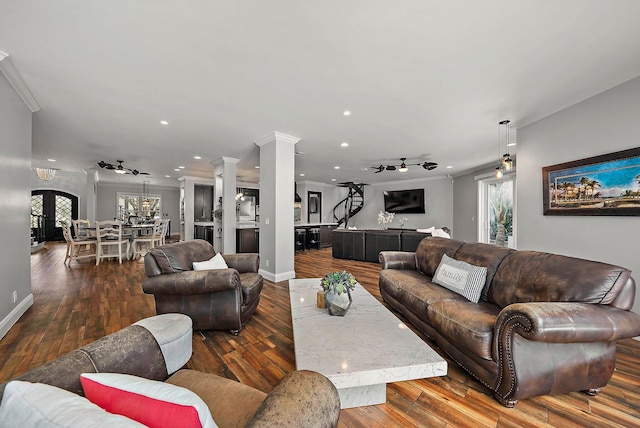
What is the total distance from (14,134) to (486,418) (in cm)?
502

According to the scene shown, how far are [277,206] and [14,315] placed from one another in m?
3.33

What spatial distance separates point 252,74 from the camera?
2594 millimetres

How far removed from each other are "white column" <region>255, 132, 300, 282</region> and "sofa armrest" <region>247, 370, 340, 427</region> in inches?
141

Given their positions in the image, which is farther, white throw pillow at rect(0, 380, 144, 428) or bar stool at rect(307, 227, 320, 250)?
bar stool at rect(307, 227, 320, 250)

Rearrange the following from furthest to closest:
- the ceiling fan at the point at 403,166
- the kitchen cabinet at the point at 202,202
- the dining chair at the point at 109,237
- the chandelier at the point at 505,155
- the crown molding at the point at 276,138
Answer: the kitchen cabinet at the point at 202,202 < the ceiling fan at the point at 403,166 < the dining chair at the point at 109,237 < the crown molding at the point at 276,138 < the chandelier at the point at 505,155

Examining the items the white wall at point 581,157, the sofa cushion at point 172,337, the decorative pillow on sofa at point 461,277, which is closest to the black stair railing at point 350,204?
the white wall at point 581,157

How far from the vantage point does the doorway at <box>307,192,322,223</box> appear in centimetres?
1088

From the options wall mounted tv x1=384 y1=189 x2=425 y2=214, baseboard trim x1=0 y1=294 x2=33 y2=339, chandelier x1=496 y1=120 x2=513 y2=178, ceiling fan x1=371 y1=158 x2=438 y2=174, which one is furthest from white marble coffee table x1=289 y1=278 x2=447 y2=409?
wall mounted tv x1=384 y1=189 x2=425 y2=214

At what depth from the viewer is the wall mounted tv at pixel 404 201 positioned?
9766mm

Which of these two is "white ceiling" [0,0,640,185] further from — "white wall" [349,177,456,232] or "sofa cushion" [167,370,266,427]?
Result: "white wall" [349,177,456,232]

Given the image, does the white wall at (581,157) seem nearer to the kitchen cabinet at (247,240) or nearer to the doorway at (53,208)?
the kitchen cabinet at (247,240)

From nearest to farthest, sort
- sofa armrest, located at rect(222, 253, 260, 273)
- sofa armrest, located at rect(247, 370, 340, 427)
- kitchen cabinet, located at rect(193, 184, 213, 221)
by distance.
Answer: sofa armrest, located at rect(247, 370, 340, 427) → sofa armrest, located at rect(222, 253, 260, 273) → kitchen cabinet, located at rect(193, 184, 213, 221)

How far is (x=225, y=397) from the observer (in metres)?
1.02

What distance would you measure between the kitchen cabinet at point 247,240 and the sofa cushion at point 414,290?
4.50m
